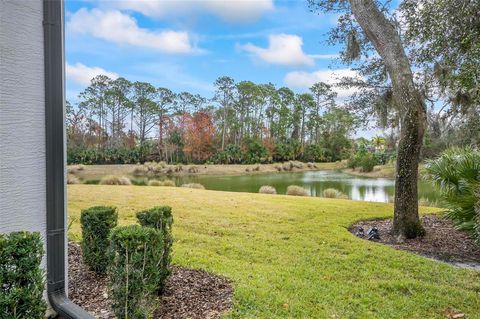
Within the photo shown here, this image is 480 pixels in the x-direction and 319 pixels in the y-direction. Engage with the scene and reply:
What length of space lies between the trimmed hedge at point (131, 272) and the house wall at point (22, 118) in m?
0.51

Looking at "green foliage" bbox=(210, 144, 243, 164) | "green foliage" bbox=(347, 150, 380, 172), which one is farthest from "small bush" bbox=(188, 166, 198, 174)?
"green foliage" bbox=(347, 150, 380, 172)

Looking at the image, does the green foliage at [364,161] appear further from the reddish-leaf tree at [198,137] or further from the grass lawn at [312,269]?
the grass lawn at [312,269]

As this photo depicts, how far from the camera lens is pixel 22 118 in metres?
1.72

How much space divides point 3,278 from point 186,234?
2.70 metres

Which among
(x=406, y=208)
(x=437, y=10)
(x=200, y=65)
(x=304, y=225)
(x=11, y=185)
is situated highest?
(x=200, y=65)

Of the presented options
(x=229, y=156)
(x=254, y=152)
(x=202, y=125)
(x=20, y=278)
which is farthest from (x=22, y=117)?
(x=254, y=152)

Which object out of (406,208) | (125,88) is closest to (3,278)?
(406,208)

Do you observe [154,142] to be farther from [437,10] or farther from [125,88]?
[437,10]

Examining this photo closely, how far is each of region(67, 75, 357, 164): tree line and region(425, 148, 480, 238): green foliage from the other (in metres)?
12.2

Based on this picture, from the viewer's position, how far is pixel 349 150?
2342cm

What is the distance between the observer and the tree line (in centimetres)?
1769

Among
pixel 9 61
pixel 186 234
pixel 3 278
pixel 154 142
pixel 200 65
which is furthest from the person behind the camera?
pixel 154 142

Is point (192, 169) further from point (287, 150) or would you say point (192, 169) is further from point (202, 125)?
point (287, 150)

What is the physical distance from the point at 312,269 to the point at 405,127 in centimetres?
227
